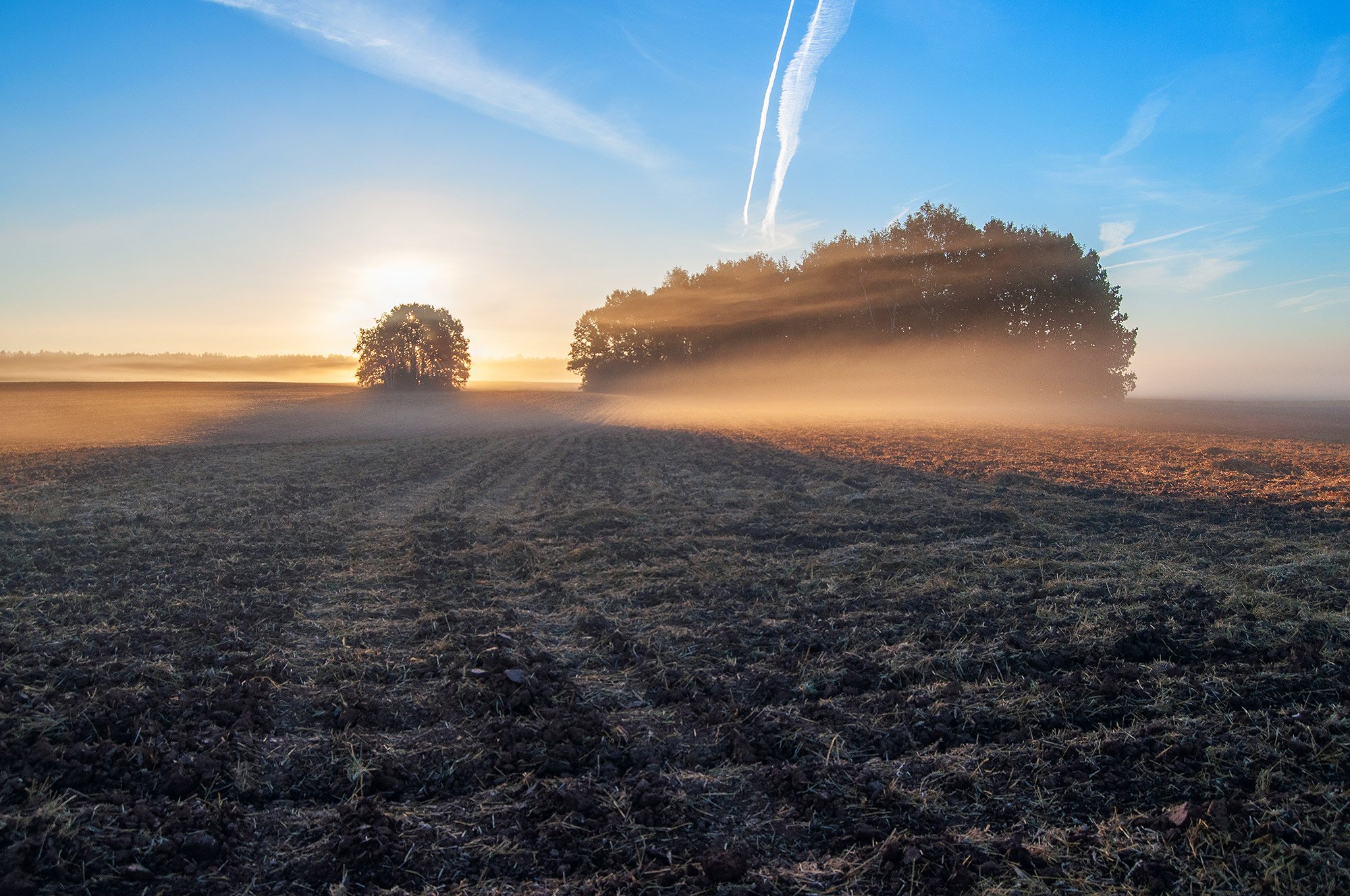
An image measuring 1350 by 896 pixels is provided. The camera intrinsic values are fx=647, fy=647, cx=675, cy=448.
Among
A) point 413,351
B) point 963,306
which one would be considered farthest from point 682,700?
point 413,351

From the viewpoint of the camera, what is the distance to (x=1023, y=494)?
35.9 feet

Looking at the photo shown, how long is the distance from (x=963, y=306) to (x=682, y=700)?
60866mm

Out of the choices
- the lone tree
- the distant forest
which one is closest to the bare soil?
the distant forest

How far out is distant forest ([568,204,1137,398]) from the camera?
184 feet

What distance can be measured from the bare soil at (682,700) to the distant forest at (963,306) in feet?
167

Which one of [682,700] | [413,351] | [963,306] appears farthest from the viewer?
[413,351]

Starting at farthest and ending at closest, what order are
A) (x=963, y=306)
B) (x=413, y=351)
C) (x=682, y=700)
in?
(x=413, y=351)
(x=963, y=306)
(x=682, y=700)

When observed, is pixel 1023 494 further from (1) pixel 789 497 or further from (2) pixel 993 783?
(2) pixel 993 783

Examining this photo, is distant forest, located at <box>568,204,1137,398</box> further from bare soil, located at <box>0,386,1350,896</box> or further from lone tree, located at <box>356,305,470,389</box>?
bare soil, located at <box>0,386,1350,896</box>

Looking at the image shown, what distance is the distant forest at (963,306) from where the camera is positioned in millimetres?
56000

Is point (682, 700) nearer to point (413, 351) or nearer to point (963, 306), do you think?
point (963, 306)

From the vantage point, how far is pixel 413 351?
68688mm

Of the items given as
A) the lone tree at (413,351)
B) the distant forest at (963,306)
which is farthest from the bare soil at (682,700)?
the lone tree at (413,351)

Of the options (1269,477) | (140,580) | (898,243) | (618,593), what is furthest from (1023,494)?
(898,243)
